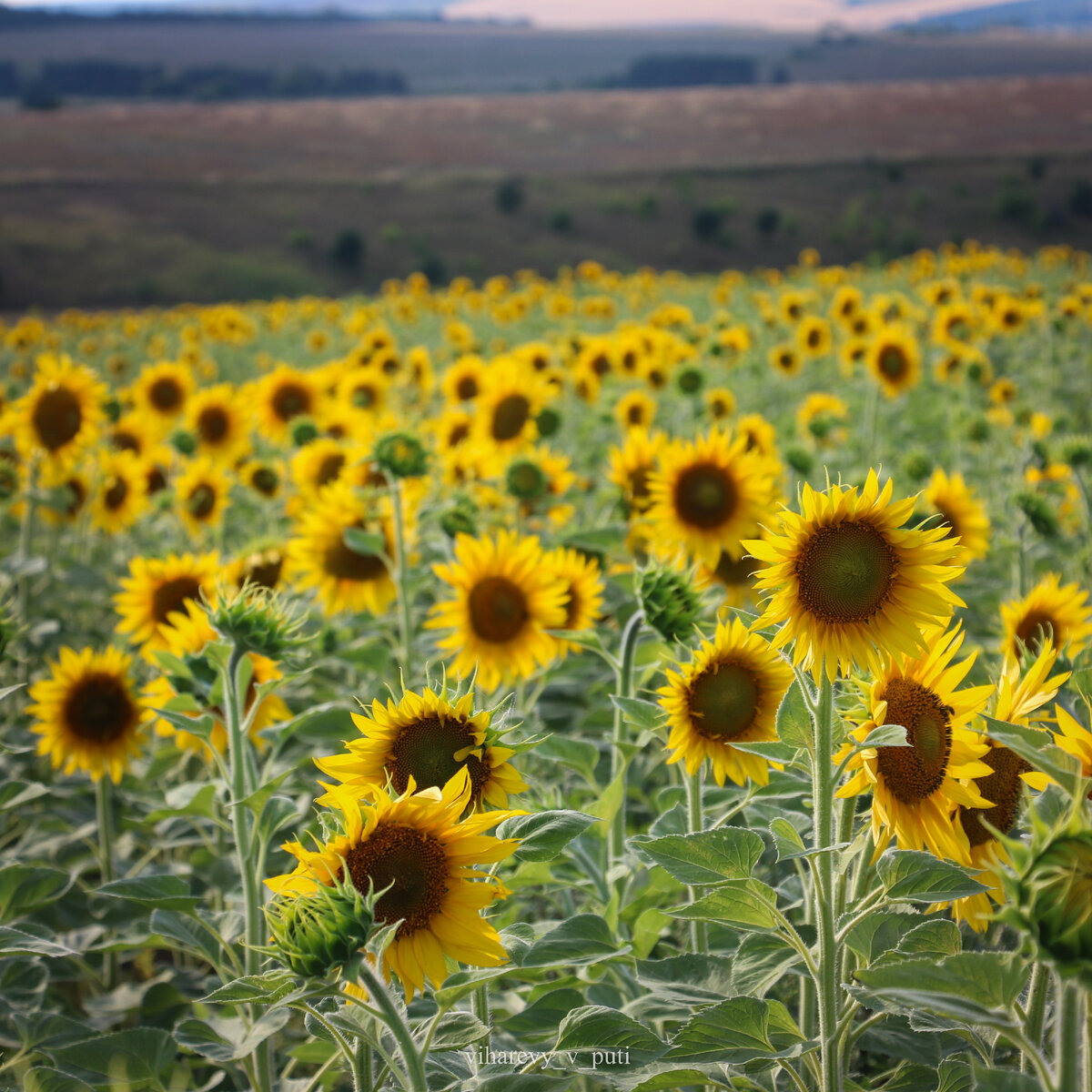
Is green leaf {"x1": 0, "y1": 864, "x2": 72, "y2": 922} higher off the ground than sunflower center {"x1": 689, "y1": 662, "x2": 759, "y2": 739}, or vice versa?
sunflower center {"x1": 689, "y1": 662, "x2": 759, "y2": 739}

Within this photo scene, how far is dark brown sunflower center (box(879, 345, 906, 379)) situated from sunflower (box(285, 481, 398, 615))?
11.8 ft

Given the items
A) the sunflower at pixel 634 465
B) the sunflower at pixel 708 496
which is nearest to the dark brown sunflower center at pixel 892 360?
the sunflower at pixel 634 465

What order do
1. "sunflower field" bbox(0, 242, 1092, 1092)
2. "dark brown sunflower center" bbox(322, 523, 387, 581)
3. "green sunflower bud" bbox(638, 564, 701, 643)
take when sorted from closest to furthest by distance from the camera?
"sunflower field" bbox(0, 242, 1092, 1092)
"green sunflower bud" bbox(638, 564, 701, 643)
"dark brown sunflower center" bbox(322, 523, 387, 581)

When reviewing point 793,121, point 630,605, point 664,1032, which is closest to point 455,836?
point 664,1032

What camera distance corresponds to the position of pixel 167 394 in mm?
5668

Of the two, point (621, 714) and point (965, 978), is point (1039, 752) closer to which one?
point (965, 978)

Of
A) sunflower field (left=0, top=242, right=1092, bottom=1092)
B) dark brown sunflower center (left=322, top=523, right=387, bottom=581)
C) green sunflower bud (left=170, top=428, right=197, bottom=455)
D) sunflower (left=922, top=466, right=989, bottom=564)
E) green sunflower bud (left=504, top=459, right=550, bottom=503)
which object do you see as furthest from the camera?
green sunflower bud (left=170, top=428, right=197, bottom=455)

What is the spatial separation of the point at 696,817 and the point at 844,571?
25.5 inches

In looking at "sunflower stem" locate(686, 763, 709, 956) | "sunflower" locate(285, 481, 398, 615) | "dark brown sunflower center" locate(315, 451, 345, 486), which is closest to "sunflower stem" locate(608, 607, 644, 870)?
"sunflower stem" locate(686, 763, 709, 956)

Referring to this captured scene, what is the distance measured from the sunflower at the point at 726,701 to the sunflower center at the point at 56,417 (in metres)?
3.48

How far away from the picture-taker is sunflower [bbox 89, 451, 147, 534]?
471 cm

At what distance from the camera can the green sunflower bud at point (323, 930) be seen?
1007mm

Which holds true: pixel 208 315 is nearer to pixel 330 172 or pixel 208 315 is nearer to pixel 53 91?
pixel 330 172

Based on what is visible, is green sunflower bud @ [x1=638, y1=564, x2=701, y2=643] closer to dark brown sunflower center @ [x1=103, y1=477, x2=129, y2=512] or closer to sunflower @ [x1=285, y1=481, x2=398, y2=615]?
sunflower @ [x1=285, y1=481, x2=398, y2=615]
